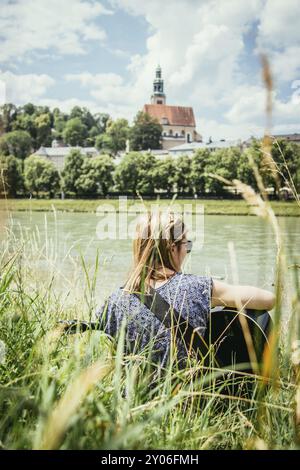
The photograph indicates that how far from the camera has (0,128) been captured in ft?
5.60

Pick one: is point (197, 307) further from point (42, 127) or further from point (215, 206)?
point (42, 127)

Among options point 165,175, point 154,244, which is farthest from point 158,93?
point 154,244

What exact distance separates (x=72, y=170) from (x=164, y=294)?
51798 mm

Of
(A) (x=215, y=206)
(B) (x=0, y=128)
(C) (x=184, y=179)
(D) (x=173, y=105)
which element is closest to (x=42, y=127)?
(C) (x=184, y=179)

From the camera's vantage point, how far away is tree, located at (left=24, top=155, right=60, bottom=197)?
44925mm

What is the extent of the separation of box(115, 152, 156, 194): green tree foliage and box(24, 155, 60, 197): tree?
284 inches

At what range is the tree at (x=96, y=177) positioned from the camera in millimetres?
49662

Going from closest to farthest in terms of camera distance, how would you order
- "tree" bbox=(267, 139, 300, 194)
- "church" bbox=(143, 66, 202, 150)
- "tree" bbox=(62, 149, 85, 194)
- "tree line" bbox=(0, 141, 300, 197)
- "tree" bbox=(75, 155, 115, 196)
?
"tree" bbox=(267, 139, 300, 194), "tree line" bbox=(0, 141, 300, 197), "tree" bbox=(75, 155, 115, 196), "tree" bbox=(62, 149, 85, 194), "church" bbox=(143, 66, 202, 150)

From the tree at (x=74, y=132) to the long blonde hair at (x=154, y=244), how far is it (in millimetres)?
69203

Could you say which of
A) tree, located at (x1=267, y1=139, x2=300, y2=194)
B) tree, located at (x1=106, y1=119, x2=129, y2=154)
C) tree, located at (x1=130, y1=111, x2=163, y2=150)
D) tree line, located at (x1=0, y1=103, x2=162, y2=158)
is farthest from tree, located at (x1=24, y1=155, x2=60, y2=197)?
tree, located at (x1=267, y1=139, x2=300, y2=194)

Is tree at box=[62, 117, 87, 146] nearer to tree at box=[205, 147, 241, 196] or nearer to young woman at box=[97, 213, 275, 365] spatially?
tree at box=[205, 147, 241, 196]

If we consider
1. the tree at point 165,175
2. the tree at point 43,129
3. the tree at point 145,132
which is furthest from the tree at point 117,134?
the tree at point 165,175

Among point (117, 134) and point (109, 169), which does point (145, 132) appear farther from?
point (109, 169)

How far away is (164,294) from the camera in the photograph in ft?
A: 5.17
